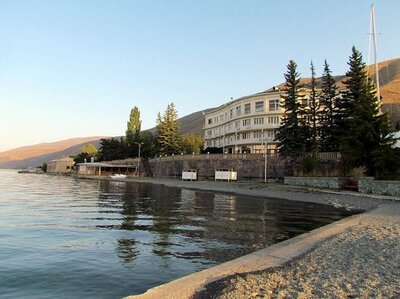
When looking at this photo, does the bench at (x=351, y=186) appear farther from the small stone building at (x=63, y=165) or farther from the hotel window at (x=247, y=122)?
the small stone building at (x=63, y=165)

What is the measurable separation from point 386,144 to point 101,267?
3201 cm

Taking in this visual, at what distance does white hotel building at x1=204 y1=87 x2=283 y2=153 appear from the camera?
75.3 metres

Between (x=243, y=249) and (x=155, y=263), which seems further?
(x=243, y=249)

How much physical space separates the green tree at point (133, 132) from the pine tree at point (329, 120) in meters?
68.2

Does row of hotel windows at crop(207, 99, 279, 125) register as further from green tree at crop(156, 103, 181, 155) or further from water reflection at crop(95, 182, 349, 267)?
water reflection at crop(95, 182, 349, 267)

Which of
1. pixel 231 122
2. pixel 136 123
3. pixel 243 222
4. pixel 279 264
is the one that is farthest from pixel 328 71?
pixel 136 123

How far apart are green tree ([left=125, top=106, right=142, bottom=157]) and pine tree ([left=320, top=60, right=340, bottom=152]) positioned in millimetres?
68236

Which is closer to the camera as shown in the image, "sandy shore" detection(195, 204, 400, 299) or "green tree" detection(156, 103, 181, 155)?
"sandy shore" detection(195, 204, 400, 299)

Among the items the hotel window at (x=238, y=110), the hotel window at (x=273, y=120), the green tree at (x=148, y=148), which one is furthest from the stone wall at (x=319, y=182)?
the green tree at (x=148, y=148)

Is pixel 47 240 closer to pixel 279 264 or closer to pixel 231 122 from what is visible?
pixel 279 264

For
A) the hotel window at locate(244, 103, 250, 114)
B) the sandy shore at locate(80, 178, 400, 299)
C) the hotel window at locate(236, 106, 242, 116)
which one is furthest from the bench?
the hotel window at locate(236, 106, 242, 116)

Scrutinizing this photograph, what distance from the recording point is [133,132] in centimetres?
11762

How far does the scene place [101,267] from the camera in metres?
9.70

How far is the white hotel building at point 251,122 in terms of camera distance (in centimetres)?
7531
